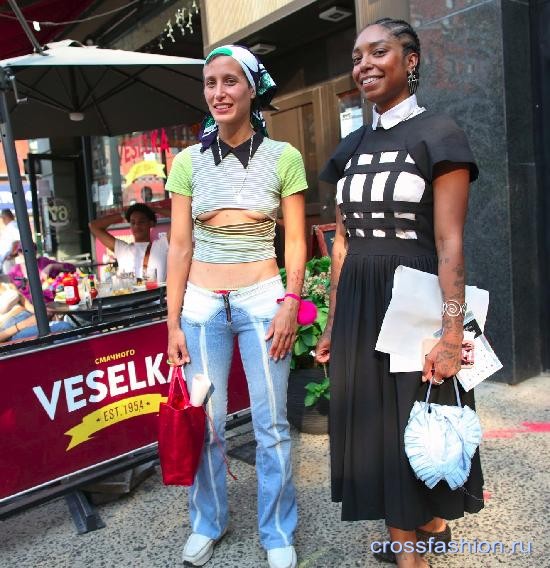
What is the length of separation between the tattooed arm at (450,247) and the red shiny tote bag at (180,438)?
0.99 meters

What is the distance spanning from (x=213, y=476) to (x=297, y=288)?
892mm

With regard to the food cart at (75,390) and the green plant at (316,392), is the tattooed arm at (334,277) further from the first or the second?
the green plant at (316,392)

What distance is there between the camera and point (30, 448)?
8.77 ft

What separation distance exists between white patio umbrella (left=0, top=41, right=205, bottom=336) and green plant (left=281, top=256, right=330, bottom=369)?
195 cm

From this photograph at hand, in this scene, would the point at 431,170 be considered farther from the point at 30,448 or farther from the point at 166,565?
the point at 30,448

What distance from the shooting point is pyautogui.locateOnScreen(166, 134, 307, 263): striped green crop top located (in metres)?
2.21

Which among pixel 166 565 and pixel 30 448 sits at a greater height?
pixel 30 448

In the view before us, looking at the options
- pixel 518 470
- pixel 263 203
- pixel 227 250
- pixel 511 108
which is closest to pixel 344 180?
pixel 263 203

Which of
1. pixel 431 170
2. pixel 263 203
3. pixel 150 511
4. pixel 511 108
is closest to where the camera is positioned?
pixel 431 170

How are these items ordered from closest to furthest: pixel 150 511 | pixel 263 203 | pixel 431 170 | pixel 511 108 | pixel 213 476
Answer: pixel 431 170 < pixel 263 203 < pixel 213 476 < pixel 150 511 < pixel 511 108

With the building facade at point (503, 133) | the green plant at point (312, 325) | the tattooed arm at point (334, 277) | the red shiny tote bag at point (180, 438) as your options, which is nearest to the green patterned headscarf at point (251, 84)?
the tattooed arm at point (334, 277)

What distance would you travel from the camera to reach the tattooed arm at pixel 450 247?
5.93ft

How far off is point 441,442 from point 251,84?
149cm

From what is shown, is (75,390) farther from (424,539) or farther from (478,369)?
(478,369)
